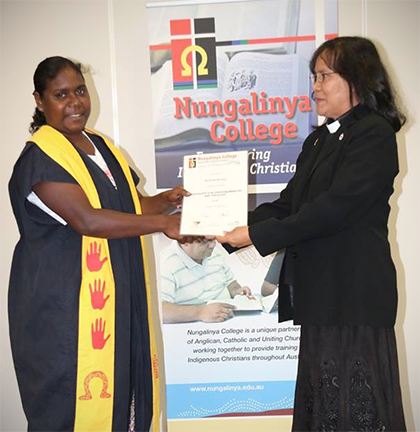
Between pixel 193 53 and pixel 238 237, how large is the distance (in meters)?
1.31

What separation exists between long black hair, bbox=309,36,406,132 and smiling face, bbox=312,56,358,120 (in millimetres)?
Answer: 23

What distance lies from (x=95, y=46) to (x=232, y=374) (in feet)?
6.57

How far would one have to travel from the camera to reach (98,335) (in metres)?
2.12

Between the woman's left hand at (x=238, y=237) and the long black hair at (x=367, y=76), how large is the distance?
65 cm

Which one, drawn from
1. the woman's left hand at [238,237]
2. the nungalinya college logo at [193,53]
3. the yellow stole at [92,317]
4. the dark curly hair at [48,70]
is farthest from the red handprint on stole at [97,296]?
the nungalinya college logo at [193,53]

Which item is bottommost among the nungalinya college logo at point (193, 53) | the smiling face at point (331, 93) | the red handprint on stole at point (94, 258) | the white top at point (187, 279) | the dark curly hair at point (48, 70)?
the white top at point (187, 279)

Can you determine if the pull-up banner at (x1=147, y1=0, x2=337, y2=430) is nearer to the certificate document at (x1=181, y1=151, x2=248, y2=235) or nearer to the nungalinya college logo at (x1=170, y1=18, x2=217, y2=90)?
the nungalinya college logo at (x1=170, y1=18, x2=217, y2=90)

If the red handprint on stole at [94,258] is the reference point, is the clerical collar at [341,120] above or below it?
above

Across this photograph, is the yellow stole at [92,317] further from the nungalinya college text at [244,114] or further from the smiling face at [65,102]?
the nungalinya college text at [244,114]

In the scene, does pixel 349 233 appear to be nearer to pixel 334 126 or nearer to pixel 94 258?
pixel 334 126

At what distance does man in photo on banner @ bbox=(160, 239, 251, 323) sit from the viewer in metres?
3.21

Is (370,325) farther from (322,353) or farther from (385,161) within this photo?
(385,161)

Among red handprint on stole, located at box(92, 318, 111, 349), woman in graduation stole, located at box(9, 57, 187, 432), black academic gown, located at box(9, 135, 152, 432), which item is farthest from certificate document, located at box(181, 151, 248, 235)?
red handprint on stole, located at box(92, 318, 111, 349)

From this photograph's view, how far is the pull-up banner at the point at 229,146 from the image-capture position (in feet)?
10.2
